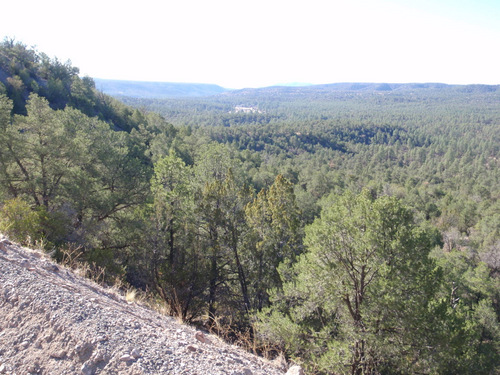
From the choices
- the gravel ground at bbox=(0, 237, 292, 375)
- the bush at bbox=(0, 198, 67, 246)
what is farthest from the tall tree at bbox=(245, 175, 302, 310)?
the bush at bbox=(0, 198, 67, 246)

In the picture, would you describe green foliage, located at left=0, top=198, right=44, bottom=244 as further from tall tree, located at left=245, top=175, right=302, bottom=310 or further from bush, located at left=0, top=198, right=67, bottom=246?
tall tree, located at left=245, top=175, right=302, bottom=310

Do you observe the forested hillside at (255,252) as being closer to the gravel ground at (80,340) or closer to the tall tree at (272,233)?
the tall tree at (272,233)

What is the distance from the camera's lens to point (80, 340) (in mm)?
4117

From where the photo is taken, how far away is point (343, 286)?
24.9ft

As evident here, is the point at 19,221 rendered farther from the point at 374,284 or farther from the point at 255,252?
the point at 374,284

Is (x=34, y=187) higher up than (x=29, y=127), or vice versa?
(x=29, y=127)

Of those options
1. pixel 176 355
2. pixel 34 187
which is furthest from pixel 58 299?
pixel 34 187

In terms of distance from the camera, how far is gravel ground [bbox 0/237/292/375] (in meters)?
3.88

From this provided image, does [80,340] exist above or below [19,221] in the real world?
above

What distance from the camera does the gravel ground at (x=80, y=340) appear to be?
153 inches

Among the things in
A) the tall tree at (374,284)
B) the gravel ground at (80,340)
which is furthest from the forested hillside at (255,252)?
the gravel ground at (80,340)

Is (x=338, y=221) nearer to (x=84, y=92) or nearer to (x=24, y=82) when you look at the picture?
(x=24, y=82)

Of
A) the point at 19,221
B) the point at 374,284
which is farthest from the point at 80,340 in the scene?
the point at 19,221

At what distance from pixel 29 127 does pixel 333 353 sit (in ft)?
50.3
